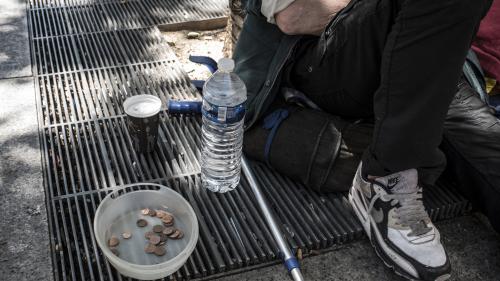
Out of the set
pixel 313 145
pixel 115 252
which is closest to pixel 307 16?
pixel 313 145

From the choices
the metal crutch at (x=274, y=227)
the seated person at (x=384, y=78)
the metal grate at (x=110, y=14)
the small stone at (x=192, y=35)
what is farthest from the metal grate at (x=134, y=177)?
the small stone at (x=192, y=35)

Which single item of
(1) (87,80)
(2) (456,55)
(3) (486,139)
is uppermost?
(2) (456,55)

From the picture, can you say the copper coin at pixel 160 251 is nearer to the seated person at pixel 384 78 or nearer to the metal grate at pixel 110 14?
the seated person at pixel 384 78

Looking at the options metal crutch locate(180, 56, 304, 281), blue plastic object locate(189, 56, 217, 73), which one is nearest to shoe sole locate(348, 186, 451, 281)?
metal crutch locate(180, 56, 304, 281)

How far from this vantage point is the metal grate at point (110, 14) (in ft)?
12.8

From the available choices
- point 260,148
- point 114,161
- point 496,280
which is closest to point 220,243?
point 260,148

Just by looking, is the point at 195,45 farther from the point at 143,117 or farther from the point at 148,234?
the point at 148,234

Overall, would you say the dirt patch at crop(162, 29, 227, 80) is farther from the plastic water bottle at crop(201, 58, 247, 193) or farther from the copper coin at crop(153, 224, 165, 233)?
the copper coin at crop(153, 224, 165, 233)

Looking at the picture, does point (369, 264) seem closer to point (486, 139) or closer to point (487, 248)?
point (487, 248)

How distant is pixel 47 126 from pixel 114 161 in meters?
0.52

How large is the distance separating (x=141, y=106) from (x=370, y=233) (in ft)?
4.25

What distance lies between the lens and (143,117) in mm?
2504

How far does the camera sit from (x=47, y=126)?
9.30 feet

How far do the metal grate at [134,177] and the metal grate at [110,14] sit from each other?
374 mm
